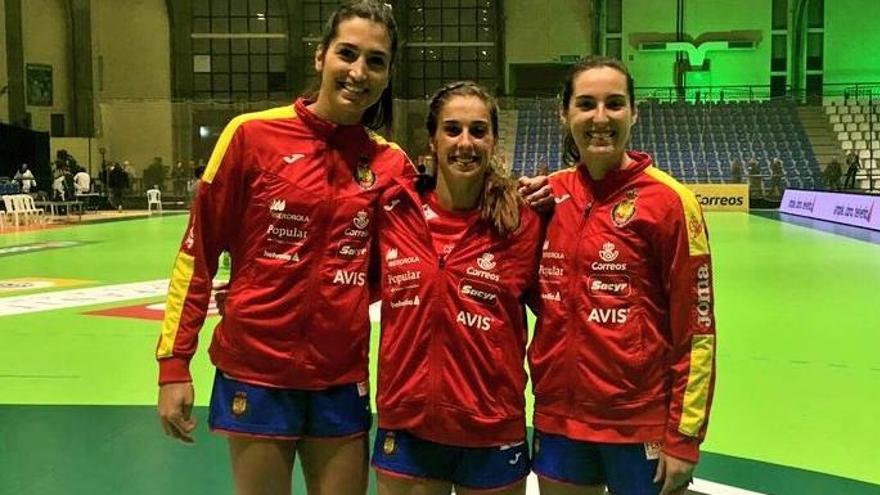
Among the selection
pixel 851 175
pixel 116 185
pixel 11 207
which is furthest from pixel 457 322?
pixel 116 185

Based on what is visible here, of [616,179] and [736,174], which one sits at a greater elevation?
[616,179]

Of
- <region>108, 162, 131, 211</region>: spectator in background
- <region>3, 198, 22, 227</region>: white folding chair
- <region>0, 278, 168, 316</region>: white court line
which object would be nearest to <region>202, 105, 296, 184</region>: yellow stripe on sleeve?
<region>0, 278, 168, 316</region>: white court line

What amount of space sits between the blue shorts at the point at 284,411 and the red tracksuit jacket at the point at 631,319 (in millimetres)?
588

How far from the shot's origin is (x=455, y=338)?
2.65 metres

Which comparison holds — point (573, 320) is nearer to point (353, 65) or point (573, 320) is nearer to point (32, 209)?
point (353, 65)

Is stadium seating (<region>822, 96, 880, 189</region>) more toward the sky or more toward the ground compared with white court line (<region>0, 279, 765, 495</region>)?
more toward the sky

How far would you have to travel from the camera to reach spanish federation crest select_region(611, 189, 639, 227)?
266 cm

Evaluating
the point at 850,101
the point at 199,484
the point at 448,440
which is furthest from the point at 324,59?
the point at 850,101

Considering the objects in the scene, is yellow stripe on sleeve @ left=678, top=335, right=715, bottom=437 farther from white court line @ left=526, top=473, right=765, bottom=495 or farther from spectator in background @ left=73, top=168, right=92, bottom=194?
spectator in background @ left=73, top=168, right=92, bottom=194

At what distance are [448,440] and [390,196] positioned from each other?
765mm

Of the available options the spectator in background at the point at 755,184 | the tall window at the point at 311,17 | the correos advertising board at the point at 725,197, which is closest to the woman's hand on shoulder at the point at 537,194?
the correos advertising board at the point at 725,197

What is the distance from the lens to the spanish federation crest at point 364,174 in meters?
2.81

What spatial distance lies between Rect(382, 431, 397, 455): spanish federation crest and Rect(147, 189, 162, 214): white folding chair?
104ft

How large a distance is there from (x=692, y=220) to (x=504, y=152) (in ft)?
6.76
